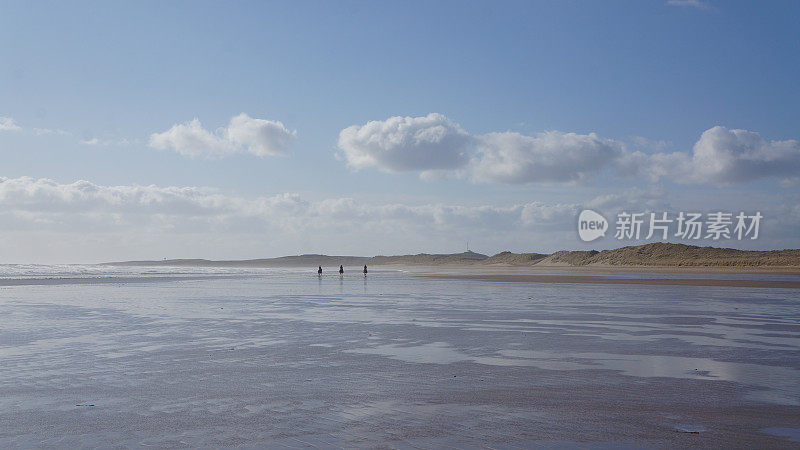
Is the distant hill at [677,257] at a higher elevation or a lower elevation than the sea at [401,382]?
higher

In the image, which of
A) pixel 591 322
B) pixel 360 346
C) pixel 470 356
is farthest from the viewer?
pixel 591 322

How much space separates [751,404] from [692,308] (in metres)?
16.7

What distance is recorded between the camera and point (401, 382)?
9844 millimetres

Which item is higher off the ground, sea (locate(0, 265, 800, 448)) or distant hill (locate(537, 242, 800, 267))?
distant hill (locate(537, 242, 800, 267))

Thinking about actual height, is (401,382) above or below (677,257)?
below

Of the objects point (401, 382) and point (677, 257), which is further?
point (677, 257)

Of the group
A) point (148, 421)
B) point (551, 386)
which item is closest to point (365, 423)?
point (148, 421)

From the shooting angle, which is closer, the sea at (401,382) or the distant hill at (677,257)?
the sea at (401,382)

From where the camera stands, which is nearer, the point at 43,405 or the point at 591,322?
the point at 43,405

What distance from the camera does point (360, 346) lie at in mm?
13953

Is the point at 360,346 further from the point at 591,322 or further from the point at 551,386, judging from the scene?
the point at 591,322

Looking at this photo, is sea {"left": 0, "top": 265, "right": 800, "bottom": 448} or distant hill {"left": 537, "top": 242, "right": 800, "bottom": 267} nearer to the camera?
sea {"left": 0, "top": 265, "right": 800, "bottom": 448}

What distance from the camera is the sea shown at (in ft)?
22.7

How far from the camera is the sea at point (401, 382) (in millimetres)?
6910
